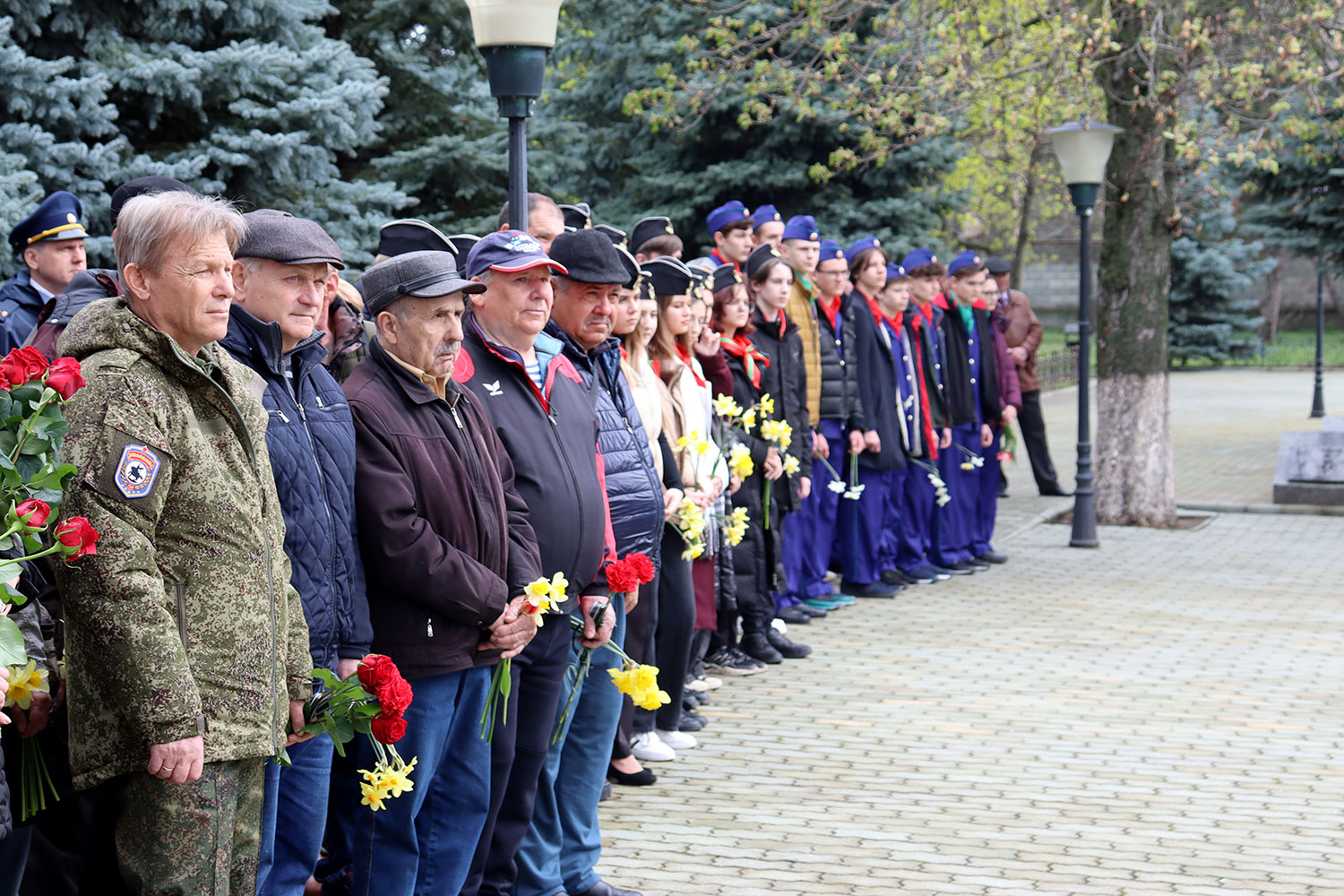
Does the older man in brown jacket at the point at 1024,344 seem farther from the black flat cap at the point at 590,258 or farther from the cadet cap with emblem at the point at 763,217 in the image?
the black flat cap at the point at 590,258

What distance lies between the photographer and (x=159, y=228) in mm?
3182

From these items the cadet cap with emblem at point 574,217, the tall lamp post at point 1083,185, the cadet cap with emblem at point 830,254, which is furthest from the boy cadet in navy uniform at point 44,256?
the tall lamp post at point 1083,185

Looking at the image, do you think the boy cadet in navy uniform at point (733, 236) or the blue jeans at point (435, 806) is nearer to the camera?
the blue jeans at point (435, 806)

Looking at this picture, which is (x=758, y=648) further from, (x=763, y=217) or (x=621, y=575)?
(x=621, y=575)

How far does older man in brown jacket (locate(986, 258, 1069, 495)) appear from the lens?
50.2ft

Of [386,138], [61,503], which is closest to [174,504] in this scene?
[61,503]

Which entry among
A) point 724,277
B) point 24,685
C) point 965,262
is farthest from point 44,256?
point 965,262

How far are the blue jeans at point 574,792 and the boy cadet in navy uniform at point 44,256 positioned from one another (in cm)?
332

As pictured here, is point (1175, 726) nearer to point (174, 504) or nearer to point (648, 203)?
point (174, 504)

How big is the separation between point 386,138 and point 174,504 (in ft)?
33.4

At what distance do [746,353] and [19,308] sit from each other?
363 centimetres

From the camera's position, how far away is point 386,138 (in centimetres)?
1285

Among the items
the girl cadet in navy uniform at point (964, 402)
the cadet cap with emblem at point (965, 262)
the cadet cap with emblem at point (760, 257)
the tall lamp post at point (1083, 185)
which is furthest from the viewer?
the tall lamp post at point (1083, 185)

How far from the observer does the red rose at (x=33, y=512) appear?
2.72m
